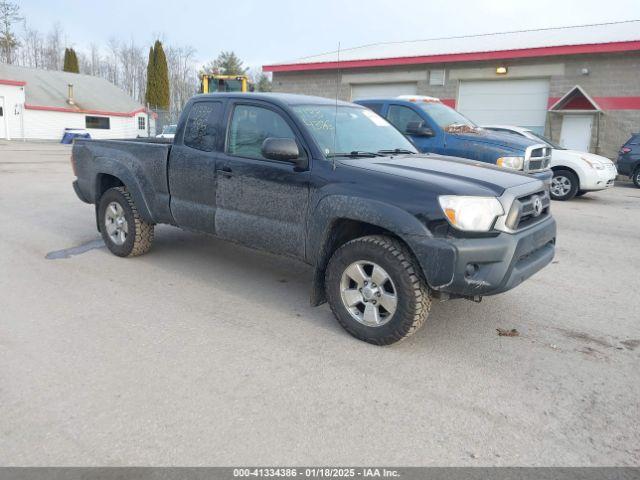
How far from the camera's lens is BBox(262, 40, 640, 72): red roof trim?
1830cm

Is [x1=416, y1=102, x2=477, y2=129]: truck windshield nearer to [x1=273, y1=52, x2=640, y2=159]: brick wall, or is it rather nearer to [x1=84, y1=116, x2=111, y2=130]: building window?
[x1=273, y1=52, x2=640, y2=159]: brick wall

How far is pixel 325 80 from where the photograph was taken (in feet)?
83.9

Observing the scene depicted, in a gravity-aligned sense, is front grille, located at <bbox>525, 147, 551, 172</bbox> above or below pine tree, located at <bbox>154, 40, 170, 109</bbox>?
below

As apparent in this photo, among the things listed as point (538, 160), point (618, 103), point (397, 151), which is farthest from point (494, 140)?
point (618, 103)

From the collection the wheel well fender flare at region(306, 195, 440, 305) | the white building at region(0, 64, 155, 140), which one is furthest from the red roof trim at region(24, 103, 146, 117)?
the wheel well fender flare at region(306, 195, 440, 305)

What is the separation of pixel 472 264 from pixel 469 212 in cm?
34

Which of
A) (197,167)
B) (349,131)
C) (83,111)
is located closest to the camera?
(349,131)

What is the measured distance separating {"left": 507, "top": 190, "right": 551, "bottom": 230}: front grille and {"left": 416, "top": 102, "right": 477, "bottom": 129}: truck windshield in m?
5.17

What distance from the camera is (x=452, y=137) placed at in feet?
29.2

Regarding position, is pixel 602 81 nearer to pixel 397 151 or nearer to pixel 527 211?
pixel 397 151

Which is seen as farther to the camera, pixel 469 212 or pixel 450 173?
pixel 450 173

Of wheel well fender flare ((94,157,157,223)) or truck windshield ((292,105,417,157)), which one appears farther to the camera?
wheel well fender flare ((94,157,157,223))

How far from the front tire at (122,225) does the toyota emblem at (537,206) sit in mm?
3987

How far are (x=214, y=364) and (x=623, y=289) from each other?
4.17 metres
